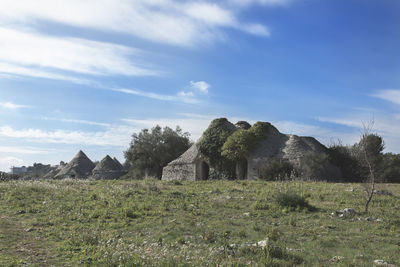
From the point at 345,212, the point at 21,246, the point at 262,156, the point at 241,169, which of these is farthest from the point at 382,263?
the point at 241,169

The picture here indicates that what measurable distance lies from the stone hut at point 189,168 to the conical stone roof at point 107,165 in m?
16.3

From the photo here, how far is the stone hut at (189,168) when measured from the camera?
1382 inches

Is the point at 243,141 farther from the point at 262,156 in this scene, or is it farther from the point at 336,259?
the point at 336,259

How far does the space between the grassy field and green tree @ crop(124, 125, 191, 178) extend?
30298mm

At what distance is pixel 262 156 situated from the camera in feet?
104

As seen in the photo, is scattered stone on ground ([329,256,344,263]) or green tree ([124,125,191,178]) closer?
scattered stone on ground ([329,256,344,263])

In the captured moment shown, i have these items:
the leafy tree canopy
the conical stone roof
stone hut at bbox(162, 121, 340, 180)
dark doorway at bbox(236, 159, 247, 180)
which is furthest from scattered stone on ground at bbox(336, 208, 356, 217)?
the conical stone roof

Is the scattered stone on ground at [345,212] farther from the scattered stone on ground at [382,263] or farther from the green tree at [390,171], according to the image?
the green tree at [390,171]

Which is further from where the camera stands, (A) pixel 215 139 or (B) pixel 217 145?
(A) pixel 215 139

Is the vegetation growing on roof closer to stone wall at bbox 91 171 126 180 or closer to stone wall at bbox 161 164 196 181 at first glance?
stone wall at bbox 161 164 196 181

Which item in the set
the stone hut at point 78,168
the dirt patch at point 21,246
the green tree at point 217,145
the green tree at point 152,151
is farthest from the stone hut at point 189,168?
the dirt patch at point 21,246

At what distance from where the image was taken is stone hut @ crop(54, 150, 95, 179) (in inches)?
1934

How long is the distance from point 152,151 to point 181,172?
13.2 meters

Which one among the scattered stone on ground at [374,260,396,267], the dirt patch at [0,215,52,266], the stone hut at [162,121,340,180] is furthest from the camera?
the stone hut at [162,121,340,180]
